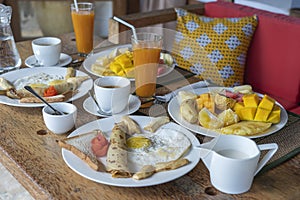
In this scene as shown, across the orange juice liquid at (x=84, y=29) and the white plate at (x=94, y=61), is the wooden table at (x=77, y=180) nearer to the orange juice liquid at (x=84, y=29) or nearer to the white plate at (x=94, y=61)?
the white plate at (x=94, y=61)

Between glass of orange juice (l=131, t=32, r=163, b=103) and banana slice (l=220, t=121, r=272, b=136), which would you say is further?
glass of orange juice (l=131, t=32, r=163, b=103)

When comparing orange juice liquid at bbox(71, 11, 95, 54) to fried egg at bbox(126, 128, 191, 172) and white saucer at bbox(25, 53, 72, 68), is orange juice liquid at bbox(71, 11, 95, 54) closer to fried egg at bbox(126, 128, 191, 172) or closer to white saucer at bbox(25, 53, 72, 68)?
white saucer at bbox(25, 53, 72, 68)

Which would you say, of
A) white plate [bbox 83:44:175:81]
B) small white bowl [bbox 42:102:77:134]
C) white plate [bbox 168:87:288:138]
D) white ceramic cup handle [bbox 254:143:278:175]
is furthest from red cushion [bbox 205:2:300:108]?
small white bowl [bbox 42:102:77:134]

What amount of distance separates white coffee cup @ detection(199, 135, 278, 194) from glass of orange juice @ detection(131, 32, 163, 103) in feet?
1.44

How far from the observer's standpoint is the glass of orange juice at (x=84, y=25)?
1831mm

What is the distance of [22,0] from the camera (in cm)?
463

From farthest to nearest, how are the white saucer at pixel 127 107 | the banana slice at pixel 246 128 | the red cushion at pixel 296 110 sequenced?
the red cushion at pixel 296 110 < the white saucer at pixel 127 107 < the banana slice at pixel 246 128

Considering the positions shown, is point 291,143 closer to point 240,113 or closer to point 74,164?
point 240,113

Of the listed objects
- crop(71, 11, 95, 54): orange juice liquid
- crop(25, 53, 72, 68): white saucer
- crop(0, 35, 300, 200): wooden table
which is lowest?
crop(0, 35, 300, 200): wooden table

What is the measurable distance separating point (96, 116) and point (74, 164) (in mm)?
296

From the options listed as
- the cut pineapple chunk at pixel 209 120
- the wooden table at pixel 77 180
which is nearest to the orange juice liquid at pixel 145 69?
the cut pineapple chunk at pixel 209 120

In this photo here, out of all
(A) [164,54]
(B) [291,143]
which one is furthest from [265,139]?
(A) [164,54]

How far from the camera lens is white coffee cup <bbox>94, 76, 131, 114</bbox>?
4.28 ft

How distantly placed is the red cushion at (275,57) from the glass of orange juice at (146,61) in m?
1.00
